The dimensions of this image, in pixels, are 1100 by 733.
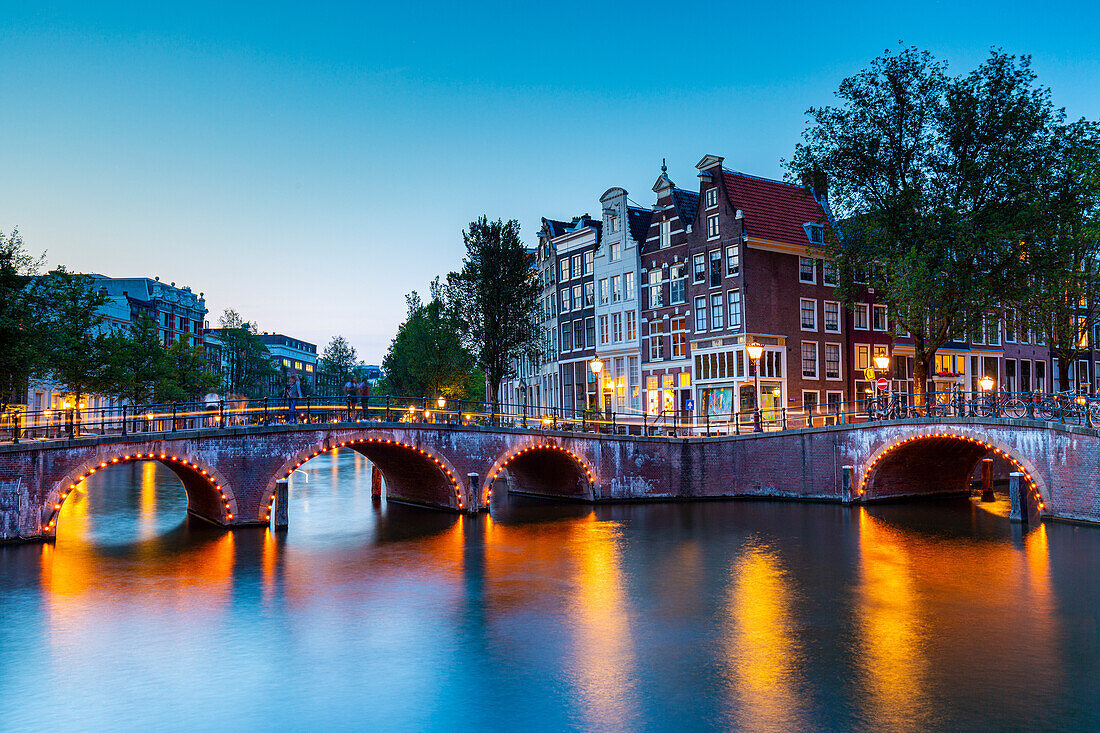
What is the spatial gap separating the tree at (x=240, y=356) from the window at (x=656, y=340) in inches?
2187

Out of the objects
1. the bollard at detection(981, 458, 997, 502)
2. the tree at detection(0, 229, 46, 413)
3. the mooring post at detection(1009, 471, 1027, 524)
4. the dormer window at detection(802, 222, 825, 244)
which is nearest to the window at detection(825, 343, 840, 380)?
the dormer window at detection(802, 222, 825, 244)

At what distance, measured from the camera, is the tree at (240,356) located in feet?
301

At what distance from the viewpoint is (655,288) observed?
175ft

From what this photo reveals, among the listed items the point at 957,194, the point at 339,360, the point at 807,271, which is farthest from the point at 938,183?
the point at 339,360

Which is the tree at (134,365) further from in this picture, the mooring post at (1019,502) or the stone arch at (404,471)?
the mooring post at (1019,502)

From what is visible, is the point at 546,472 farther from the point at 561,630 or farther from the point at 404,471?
the point at 561,630

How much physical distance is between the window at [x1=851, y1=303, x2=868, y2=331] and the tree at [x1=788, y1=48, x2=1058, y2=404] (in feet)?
32.3

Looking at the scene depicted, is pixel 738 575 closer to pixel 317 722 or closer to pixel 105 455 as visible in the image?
pixel 317 722

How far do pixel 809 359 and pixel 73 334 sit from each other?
43.8 m

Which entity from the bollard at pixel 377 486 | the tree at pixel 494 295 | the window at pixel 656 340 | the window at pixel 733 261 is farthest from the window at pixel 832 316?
the bollard at pixel 377 486

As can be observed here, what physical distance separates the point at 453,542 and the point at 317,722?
16349 millimetres

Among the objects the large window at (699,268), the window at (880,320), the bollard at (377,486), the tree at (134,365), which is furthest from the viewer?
the window at (880,320)

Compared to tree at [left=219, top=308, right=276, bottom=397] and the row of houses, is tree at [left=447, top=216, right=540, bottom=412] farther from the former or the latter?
tree at [left=219, top=308, right=276, bottom=397]

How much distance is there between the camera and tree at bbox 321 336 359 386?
144375 mm
